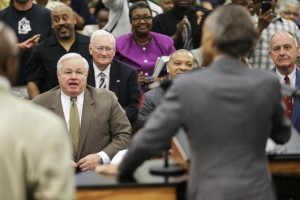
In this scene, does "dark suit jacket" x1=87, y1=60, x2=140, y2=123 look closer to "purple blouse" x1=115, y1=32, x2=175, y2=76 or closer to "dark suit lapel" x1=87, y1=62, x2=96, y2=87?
"dark suit lapel" x1=87, y1=62, x2=96, y2=87

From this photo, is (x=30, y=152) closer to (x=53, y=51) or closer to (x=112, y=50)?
(x=112, y=50)

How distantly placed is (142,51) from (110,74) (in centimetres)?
85

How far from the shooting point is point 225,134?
395 centimetres

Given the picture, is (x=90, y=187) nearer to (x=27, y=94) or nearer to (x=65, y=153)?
(x=65, y=153)

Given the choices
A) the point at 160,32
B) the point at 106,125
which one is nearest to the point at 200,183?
the point at 106,125

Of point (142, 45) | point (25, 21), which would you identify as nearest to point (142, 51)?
point (142, 45)

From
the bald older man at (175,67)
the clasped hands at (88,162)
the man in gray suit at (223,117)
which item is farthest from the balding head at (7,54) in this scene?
the bald older man at (175,67)

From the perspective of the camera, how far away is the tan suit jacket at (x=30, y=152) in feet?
11.2

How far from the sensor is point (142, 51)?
9.05m

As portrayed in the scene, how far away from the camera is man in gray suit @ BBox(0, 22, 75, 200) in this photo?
343 centimetres

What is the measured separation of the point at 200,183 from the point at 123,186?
425 millimetres

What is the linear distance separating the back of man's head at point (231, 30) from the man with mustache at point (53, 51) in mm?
4612

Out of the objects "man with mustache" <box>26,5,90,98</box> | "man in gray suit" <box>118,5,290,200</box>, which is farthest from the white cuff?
"man in gray suit" <box>118,5,290,200</box>

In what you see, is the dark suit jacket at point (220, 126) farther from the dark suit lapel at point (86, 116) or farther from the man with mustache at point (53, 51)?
the man with mustache at point (53, 51)
